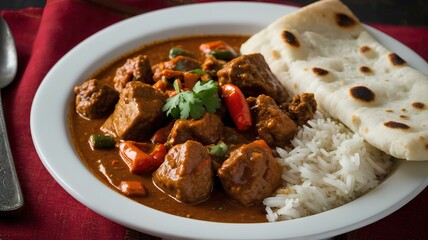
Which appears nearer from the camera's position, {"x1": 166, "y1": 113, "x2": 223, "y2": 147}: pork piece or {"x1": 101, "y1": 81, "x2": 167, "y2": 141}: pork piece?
{"x1": 166, "y1": 113, "x2": 223, "y2": 147}: pork piece

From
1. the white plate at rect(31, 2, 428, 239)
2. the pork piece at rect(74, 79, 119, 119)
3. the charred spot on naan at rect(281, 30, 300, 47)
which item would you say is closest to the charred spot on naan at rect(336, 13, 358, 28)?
the white plate at rect(31, 2, 428, 239)

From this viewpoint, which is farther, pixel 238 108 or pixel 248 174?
pixel 238 108

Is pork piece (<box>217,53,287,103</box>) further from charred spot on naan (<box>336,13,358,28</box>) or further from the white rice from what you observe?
charred spot on naan (<box>336,13,358,28</box>)

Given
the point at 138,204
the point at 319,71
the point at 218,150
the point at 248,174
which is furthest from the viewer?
the point at 319,71

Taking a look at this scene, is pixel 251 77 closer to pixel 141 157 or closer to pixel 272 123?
pixel 272 123

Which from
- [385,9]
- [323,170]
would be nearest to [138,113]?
[323,170]

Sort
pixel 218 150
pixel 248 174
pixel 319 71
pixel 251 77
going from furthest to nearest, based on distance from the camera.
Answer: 1. pixel 319 71
2. pixel 251 77
3. pixel 218 150
4. pixel 248 174

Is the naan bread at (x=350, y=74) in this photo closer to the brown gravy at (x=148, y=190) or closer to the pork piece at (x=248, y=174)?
the pork piece at (x=248, y=174)
